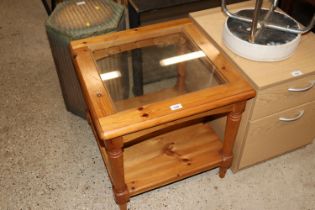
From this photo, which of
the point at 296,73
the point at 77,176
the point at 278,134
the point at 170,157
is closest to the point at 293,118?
the point at 278,134

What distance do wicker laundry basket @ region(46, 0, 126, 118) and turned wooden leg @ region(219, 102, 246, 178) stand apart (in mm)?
581

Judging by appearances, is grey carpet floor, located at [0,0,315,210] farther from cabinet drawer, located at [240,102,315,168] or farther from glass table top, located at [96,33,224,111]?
glass table top, located at [96,33,224,111]

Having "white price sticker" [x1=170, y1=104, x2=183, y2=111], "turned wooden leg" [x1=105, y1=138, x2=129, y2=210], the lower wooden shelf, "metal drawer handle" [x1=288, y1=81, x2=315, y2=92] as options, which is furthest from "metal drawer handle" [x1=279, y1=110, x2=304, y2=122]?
"turned wooden leg" [x1=105, y1=138, x2=129, y2=210]

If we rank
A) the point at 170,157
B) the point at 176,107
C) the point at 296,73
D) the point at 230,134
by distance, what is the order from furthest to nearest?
1. the point at 170,157
2. the point at 230,134
3. the point at 296,73
4. the point at 176,107

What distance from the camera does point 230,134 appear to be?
1186mm

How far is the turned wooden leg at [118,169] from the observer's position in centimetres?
98

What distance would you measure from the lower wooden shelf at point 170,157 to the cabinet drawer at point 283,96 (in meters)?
0.26

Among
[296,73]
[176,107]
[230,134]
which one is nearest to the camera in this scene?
[176,107]

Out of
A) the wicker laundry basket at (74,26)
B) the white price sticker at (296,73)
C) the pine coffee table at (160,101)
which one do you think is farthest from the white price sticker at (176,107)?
the wicker laundry basket at (74,26)

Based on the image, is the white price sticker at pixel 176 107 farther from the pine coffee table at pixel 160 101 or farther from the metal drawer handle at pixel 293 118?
the metal drawer handle at pixel 293 118

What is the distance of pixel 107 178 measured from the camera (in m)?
1.38

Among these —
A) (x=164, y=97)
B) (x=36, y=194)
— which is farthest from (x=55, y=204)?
(x=164, y=97)

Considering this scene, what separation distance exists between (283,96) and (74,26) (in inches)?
32.2

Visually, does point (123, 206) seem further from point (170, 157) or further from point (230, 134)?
point (230, 134)
